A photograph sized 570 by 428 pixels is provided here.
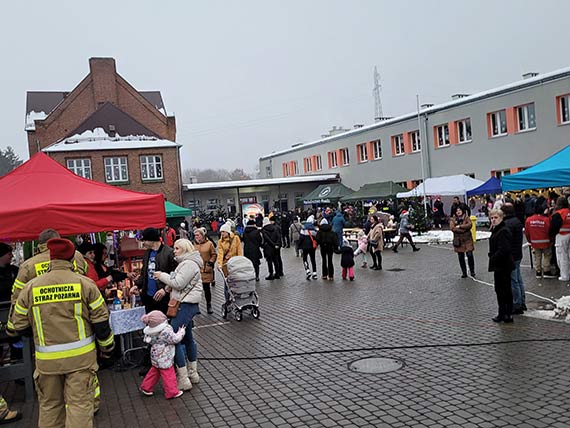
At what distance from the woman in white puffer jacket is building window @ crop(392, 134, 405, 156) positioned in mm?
33153

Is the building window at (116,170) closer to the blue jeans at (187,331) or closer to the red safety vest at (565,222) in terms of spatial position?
the red safety vest at (565,222)

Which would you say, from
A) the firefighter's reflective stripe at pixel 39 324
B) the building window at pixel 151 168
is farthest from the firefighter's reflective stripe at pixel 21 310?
the building window at pixel 151 168

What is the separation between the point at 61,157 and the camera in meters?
36.4

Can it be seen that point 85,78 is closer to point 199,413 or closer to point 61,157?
point 61,157

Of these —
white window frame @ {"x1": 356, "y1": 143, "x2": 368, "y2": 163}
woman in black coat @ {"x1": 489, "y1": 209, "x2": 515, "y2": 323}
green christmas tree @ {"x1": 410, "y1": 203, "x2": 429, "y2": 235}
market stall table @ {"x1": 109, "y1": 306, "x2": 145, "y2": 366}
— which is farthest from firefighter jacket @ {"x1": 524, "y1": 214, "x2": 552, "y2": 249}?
white window frame @ {"x1": 356, "y1": 143, "x2": 368, "y2": 163}

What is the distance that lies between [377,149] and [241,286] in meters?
32.9

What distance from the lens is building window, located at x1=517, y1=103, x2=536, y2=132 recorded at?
2773 centimetres

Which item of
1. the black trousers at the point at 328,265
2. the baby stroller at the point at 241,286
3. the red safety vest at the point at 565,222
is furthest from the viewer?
the black trousers at the point at 328,265

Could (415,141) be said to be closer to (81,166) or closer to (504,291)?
(81,166)

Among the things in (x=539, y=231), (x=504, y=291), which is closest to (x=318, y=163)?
(x=539, y=231)

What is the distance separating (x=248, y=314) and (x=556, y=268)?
7.27 meters

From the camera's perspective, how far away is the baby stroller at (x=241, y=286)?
33.0 ft

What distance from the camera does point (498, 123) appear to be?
3006 centimetres

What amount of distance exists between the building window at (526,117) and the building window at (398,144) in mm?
10408
